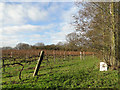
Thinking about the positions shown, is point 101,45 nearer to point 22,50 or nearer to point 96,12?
point 96,12

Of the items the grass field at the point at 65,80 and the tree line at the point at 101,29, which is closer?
the grass field at the point at 65,80

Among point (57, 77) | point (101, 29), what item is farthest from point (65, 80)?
point (101, 29)

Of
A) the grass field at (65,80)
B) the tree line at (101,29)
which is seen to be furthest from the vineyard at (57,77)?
the tree line at (101,29)

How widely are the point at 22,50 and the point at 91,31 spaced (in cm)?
1550

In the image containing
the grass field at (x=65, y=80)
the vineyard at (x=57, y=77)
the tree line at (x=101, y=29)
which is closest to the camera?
the grass field at (x=65, y=80)

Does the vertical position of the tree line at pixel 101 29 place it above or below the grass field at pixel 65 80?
above

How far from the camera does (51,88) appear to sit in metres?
4.17

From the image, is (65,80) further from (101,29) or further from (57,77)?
(101,29)

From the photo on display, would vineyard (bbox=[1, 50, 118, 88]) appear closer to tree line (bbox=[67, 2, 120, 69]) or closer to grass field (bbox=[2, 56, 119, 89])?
grass field (bbox=[2, 56, 119, 89])

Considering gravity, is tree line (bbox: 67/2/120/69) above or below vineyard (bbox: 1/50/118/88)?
above

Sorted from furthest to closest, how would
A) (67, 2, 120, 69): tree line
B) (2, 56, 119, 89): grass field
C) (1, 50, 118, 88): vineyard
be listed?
(67, 2, 120, 69): tree line → (1, 50, 118, 88): vineyard → (2, 56, 119, 89): grass field

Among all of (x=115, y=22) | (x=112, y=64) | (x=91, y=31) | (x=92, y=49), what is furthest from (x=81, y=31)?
(x=112, y=64)

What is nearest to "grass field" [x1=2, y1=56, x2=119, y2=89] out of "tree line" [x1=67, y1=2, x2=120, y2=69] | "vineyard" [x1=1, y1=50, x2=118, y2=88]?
"vineyard" [x1=1, y1=50, x2=118, y2=88]

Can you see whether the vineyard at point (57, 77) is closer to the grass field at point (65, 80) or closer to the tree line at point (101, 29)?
the grass field at point (65, 80)
